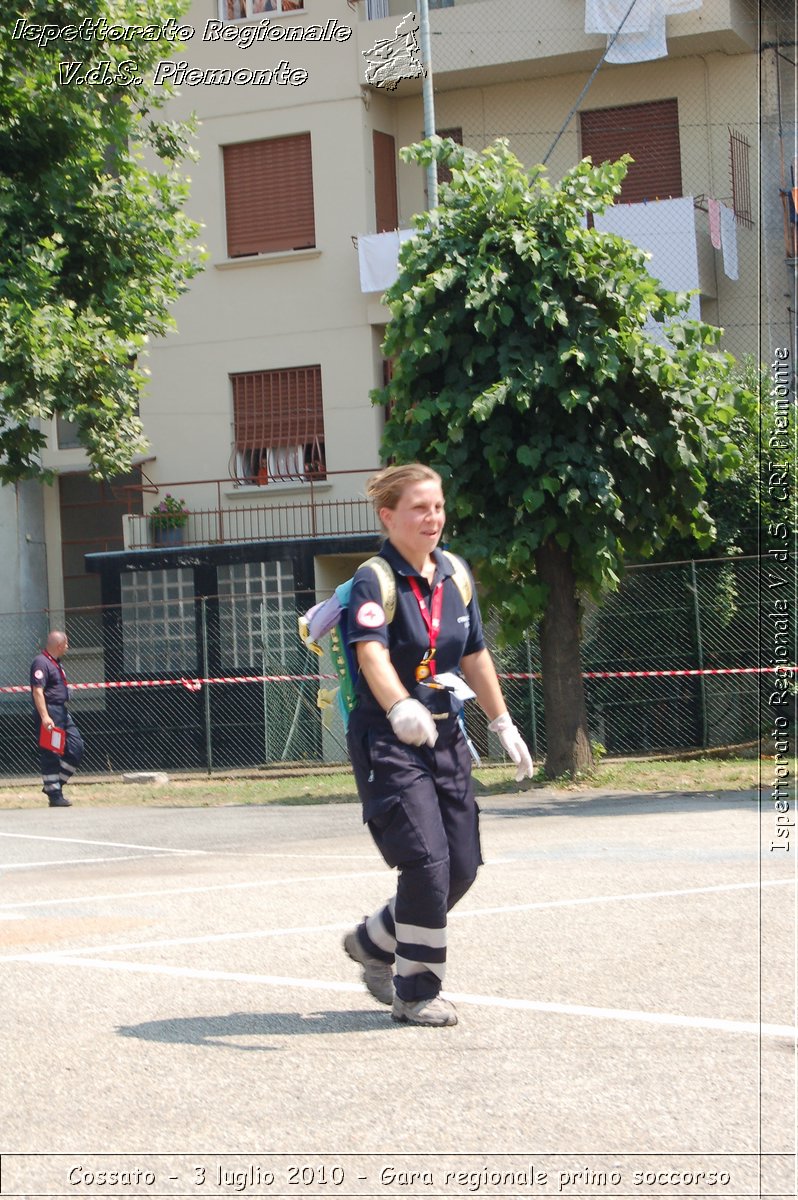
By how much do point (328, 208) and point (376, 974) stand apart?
21.6 metres

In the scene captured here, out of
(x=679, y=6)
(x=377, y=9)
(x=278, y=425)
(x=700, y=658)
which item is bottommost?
(x=700, y=658)

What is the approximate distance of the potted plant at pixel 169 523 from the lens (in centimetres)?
2594

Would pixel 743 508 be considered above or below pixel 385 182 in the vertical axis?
below

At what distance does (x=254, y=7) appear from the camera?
1048 inches

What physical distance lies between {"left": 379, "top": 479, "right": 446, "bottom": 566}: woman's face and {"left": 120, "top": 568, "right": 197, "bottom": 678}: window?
63.0ft

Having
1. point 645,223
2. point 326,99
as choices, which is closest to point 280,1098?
point 645,223

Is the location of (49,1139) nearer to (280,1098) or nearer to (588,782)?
(280,1098)

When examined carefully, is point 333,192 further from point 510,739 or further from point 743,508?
point 510,739

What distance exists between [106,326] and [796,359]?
435 inches

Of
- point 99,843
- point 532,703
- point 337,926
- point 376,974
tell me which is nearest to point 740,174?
point 532,703

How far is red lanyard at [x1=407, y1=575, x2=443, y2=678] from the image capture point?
565 centimetres

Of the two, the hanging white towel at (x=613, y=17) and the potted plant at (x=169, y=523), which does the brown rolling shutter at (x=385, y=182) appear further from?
the potted plant at (x=169, y=523)

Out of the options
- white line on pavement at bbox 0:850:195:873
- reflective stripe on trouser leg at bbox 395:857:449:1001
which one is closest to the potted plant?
white line on pavement at bbox 0:850:195:873

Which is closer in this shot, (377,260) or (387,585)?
(387,585)
